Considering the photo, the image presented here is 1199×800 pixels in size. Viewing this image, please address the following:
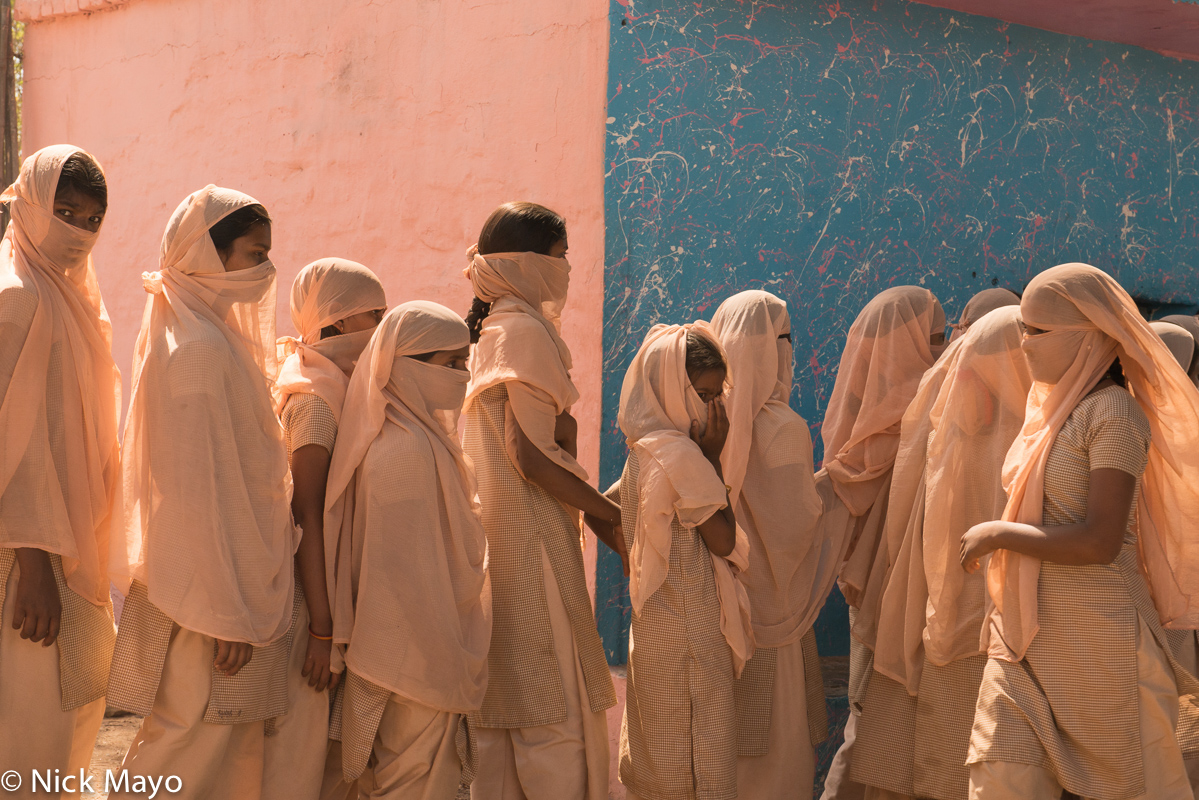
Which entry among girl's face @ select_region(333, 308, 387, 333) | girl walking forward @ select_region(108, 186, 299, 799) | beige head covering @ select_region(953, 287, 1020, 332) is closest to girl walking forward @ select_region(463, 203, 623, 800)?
girl's face @ select_region(333, 308, 387, 333)

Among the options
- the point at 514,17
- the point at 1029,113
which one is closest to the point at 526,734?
the point at 514,17

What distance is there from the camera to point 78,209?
3084mm

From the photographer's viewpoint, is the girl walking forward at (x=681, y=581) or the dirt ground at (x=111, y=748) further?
the dirt ground at (x=111, y=748)

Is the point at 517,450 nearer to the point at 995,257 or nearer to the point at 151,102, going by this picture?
the point at 995,257

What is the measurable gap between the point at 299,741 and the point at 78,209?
1659mm

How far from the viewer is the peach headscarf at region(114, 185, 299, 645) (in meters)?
2.85

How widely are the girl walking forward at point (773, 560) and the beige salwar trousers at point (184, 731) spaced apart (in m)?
1.66

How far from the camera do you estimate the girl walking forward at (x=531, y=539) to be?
3.45 metres

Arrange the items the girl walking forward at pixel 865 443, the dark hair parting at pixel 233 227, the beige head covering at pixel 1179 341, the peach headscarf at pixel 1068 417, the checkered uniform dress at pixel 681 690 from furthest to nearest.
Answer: the beige head covering at pixel 1179 341, the girl walking forward at pixel 865 443, the checkered uniform dress at pixel 681 690, the dark hair parting at pixel 233 227, the peach headscarf at pixel 1068 417

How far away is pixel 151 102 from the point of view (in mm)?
6902

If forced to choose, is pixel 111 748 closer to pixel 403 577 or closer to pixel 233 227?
pixel 403 577

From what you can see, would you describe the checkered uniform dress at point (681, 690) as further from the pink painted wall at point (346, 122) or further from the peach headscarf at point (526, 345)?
the pink painted wall at point (346, 122)

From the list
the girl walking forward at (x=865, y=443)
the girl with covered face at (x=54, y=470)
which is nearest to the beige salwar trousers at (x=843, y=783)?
the girl walking forward at (x=865, y=443)

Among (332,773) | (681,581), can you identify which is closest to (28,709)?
(332,773)
